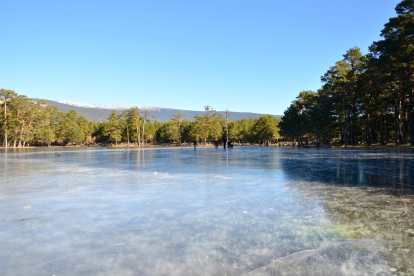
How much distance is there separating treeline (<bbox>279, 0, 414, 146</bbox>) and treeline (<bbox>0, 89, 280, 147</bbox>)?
116 feet

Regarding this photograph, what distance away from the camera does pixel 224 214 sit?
524 centimetres

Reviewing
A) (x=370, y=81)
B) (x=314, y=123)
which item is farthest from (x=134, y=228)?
(x=314, y=123)

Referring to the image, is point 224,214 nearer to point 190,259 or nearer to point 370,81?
point 190,259

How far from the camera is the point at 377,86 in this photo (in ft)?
126

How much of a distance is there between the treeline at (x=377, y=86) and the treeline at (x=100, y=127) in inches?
1391

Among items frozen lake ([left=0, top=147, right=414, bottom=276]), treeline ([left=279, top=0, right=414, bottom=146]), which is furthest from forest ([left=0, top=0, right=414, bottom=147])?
frozen lake ([left=0, top=147, right=414, bottom=276])

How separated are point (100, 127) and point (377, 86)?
106 m

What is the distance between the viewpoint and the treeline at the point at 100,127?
73.6 m

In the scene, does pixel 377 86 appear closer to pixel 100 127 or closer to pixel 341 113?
pixel 341 113

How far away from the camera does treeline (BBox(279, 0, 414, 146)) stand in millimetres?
31922

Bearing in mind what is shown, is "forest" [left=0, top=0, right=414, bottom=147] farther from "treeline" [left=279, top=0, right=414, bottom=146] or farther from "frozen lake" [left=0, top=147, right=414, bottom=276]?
"frozen lake" [left=0, top=147, right=414, bottom=276]

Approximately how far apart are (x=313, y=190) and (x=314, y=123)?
50099 millimetres

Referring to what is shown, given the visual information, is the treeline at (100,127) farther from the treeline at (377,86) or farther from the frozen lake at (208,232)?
the frozen lake at (208,232)

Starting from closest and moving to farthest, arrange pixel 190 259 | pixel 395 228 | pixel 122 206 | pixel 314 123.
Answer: pixel 190 259
pixel 395 228
pixel 122 206
pixel 314 123
